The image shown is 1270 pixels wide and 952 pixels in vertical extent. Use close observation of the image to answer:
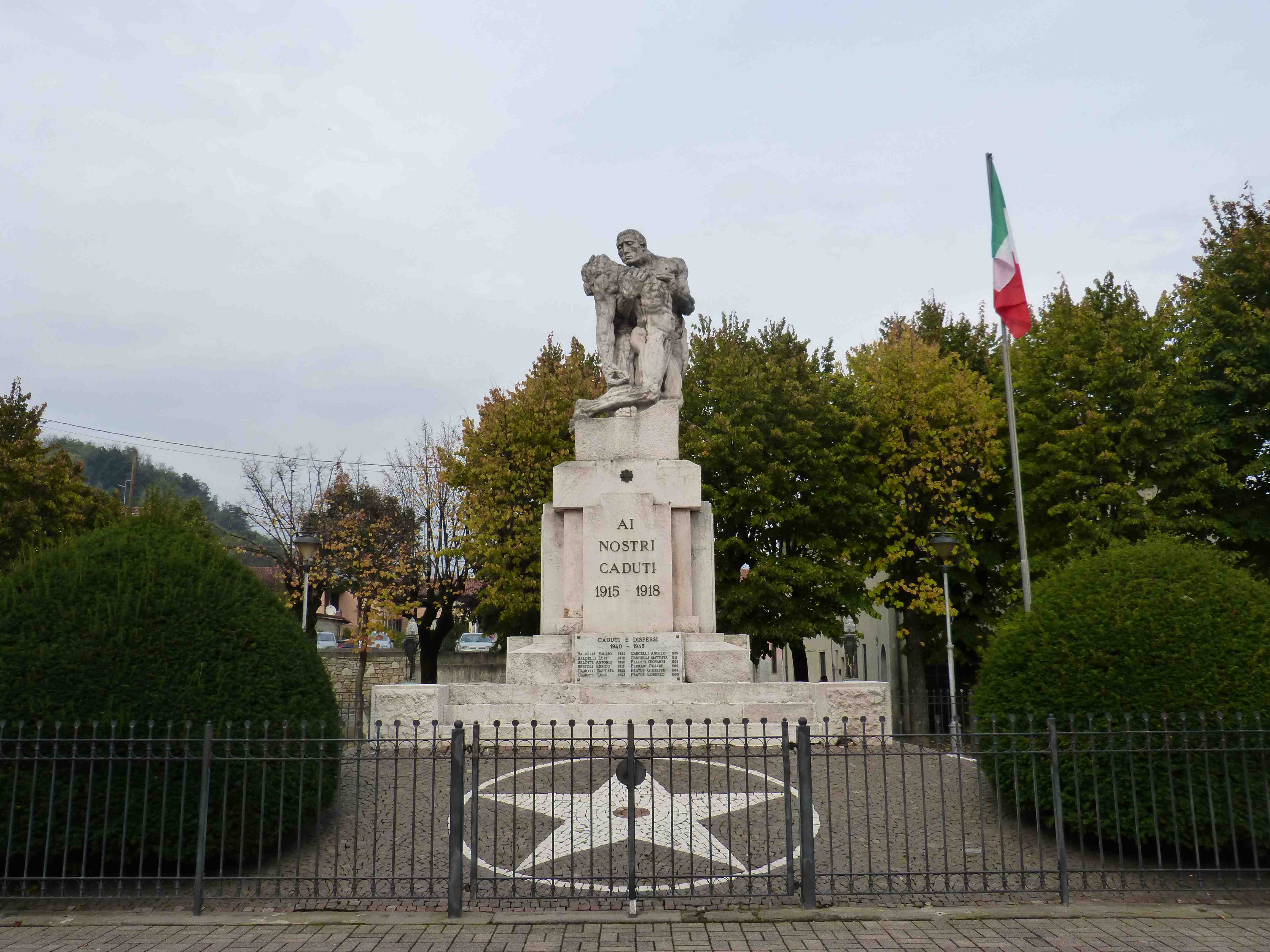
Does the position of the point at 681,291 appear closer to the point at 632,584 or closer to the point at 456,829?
the point at 632,584

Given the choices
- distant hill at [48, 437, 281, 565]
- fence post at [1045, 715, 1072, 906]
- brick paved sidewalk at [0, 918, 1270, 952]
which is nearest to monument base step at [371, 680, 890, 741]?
fence post at [1045, 715, 1072, 906]

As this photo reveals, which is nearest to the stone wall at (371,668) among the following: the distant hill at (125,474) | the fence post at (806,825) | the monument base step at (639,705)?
the monument base step at (639,705)

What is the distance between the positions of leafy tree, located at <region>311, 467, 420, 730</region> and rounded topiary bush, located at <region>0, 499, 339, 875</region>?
59.8ft

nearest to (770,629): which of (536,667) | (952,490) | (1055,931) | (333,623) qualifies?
(952,490)

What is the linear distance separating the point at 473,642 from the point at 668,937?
4553cm

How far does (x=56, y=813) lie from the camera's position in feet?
24.4

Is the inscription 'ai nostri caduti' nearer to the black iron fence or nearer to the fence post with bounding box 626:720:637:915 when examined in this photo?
the black iron fence

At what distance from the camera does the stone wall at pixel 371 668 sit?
31812 millimetres

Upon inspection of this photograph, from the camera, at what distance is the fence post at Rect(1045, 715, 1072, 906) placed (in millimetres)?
7320

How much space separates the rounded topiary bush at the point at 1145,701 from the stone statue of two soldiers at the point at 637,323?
7.04 meters

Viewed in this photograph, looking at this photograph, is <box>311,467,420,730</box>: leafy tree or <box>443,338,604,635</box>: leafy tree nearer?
<box>443,338,604,635</box>: leafy tree

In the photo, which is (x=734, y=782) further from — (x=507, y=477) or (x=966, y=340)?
(x=966, y=340)

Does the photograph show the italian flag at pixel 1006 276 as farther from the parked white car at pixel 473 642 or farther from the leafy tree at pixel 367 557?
the parked white car at pixel 473 642

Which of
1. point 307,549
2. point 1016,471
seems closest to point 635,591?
point 1016,471
